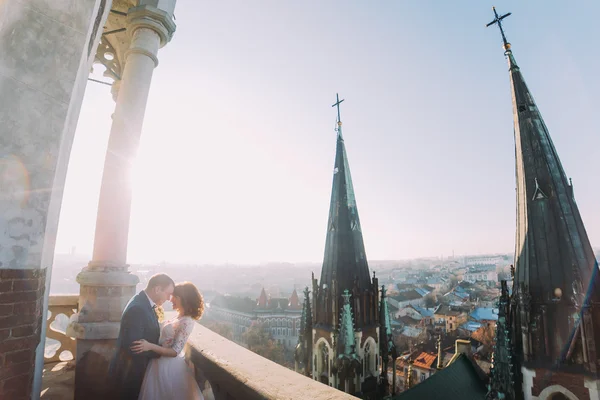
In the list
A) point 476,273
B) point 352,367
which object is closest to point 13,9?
point 352,367

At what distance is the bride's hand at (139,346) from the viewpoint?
275 centimetres

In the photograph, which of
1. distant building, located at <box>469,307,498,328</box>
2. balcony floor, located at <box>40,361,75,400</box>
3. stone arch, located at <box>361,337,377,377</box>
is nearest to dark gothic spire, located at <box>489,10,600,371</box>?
stone arch, located at <box>361,337,377,377</box>

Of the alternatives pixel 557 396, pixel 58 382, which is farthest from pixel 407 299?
pixel 58 382

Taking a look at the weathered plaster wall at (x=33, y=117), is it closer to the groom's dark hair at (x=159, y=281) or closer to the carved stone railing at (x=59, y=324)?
the groom's dark hair at (x=159, y=281)

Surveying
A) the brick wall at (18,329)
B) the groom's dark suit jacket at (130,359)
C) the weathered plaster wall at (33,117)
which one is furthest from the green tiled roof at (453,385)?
the weathered plaster wall at (33,117)

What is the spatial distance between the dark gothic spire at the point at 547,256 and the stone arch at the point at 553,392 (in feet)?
2.08

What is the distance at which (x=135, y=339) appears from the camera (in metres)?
2.79

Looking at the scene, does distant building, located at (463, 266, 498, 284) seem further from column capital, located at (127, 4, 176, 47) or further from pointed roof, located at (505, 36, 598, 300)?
column capital, located at (127, 4, 176, 47)

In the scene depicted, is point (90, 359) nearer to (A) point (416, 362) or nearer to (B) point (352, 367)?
(B) point (352, 367)

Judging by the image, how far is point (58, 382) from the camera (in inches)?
166

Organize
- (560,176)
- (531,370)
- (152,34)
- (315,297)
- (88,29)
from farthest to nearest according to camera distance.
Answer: (315,297) → (560,176) → (531,370) → (152,34) → (88,29)

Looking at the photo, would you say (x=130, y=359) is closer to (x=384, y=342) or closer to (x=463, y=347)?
(x=384, y=342)

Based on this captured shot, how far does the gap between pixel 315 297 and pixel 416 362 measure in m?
33.5

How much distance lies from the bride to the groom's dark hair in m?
0.22
